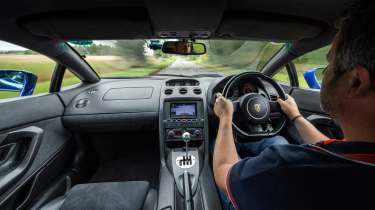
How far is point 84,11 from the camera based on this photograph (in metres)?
2.12

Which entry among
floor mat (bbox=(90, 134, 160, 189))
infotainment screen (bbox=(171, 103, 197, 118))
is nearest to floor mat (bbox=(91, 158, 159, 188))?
floor mat (bbox=(90, 134, 160, 189))

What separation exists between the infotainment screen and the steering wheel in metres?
0.66

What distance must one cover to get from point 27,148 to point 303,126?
2469 millimetres

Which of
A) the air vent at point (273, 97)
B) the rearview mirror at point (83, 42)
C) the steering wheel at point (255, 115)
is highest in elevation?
the rearview mirror at point (83, 42)

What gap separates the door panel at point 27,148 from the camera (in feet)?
7.96

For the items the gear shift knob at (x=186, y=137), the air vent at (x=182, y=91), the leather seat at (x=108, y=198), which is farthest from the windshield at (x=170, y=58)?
the leather seat at (x=108, y=198)

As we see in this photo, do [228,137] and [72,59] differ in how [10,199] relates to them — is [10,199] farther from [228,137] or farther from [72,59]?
[228,137]

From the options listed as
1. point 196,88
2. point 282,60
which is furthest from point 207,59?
point 282,60

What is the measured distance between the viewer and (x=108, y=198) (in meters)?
1.90

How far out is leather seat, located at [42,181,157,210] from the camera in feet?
6.00

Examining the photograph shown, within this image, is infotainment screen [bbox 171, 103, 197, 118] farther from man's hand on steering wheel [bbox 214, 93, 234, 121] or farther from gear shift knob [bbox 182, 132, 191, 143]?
man's hand on steering wheel [bbox 214, 93, 234, 121]

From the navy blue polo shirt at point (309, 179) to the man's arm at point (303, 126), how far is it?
1.10 metres

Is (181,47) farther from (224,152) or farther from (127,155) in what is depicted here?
(127,155)

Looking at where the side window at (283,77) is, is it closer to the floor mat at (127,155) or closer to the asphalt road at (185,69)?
the asphalt road at (185,69)
